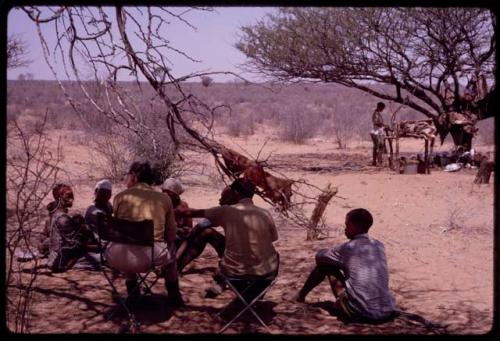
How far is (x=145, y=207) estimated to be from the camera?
450 centimetres

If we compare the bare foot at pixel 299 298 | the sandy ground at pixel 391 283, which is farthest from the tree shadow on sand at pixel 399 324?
the bare foot at pixel 299 298

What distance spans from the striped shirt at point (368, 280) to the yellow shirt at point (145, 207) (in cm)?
142

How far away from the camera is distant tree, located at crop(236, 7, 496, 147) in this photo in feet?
43.7

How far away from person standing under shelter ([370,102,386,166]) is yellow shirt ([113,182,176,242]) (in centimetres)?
1028

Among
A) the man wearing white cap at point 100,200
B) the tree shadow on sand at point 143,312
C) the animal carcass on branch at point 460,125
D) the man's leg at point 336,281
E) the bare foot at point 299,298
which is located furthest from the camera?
the animal carcass on branch at point 460,125

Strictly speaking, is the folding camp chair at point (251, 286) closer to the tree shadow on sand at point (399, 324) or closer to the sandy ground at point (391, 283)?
the sandy ground at point (391, 283)

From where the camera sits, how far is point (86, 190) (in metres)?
11.4

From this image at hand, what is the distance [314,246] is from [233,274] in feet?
9.16

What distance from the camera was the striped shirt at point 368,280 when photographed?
14.5 feet

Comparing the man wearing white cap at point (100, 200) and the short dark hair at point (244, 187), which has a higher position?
the short dark hair at point (244, 187)

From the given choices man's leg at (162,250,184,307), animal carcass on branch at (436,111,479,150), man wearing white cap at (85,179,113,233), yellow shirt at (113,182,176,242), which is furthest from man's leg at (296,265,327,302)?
animal carcass on branch at (436,111,479,150)

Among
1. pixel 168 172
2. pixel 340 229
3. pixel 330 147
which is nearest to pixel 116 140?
pixel 168 172

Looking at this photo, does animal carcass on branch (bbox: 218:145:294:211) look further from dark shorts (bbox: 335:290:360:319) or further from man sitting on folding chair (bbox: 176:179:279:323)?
dark shorts (bbox: 335:290:360:319)
